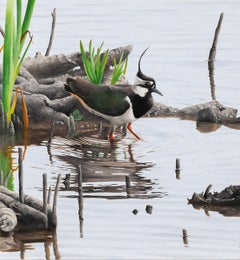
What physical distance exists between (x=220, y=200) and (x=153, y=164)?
2.54 metres

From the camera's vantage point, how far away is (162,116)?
78.3 feet

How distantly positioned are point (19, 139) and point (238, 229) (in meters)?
6.04

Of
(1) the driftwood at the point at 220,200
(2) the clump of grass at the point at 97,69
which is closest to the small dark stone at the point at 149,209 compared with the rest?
(1) the driftwood at the point at 220,200

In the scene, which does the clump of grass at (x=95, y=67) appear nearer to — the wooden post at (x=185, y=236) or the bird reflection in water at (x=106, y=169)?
the bird reflection in water at (x=106, y=169)

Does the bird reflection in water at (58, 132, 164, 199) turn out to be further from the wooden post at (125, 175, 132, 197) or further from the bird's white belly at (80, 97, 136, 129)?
the bird's white belly at (80, 97, 136, 129)

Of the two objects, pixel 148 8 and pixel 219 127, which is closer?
pixel 219 127

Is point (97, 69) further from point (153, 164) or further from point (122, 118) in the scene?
point (153, 164)

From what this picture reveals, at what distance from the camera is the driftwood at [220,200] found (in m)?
17.7

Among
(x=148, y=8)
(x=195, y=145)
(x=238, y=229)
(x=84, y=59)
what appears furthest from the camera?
(x=148, y=8)

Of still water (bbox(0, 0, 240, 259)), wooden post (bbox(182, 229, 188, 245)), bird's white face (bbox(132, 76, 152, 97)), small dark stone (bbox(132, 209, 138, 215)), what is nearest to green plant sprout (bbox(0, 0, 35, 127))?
still water (bbox(0, 0, 240, 259))

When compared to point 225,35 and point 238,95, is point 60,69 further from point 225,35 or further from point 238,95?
point 225,35

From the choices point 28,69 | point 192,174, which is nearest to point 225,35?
point 28,69

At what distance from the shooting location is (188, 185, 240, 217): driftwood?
17.7 m

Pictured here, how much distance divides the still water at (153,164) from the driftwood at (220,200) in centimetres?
19
